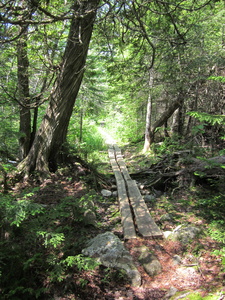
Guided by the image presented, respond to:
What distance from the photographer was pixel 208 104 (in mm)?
7055

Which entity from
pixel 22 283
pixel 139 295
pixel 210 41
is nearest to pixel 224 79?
pixel 139 295

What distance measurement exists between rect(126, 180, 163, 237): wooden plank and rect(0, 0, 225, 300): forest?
248 millimetres

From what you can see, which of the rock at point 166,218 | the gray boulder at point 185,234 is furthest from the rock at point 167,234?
the rock at point 166,218

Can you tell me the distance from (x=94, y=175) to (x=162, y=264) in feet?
12.7

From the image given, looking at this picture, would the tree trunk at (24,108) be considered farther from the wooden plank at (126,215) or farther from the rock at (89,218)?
the rock at (89,218)

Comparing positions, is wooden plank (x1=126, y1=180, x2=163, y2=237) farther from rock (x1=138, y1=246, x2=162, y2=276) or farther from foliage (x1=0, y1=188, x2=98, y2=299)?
foliage (x1=0, y1=188, x2=98, y2=299)

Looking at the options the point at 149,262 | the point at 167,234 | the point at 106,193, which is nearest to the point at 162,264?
the point at 149,262

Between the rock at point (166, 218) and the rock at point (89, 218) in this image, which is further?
the rock at point (166, 218)

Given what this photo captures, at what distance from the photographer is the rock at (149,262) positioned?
3176 mm

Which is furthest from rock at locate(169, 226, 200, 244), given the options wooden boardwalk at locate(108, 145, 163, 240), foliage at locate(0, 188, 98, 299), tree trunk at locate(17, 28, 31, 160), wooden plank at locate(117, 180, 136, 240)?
tree trunk at locate(17, 28, 31, 160)

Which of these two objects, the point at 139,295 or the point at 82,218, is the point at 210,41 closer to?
the point at 82,218

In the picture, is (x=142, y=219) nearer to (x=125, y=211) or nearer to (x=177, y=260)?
(x=125, y=211)

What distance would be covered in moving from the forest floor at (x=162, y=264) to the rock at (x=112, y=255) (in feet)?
0.33

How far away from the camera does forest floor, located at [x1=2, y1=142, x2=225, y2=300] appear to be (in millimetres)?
2543
